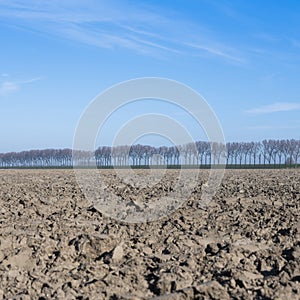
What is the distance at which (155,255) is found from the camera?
6.94 metres

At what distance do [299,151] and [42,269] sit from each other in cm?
11216

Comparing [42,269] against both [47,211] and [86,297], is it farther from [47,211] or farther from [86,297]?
[47,211]

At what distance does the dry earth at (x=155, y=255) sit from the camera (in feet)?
18.8

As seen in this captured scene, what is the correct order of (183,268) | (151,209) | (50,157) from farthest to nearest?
1. (50,157)
2. (151,209)
3. (183,268)

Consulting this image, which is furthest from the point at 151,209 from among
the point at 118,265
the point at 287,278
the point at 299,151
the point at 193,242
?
the point at 299,151

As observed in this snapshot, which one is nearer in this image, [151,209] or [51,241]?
[51,241]

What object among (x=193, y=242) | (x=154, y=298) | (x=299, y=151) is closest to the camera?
(x=154, y=298)

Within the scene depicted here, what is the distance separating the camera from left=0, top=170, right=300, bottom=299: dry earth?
18.8 ft

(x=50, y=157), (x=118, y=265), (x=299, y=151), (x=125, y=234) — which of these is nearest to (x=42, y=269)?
(x=118, y=265)

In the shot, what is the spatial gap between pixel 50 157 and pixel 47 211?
137577mm

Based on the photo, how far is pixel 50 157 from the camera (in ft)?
478

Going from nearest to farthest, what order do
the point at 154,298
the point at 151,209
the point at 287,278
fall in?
the point at 154,298 → the point at 287,278 → the point at 151,209

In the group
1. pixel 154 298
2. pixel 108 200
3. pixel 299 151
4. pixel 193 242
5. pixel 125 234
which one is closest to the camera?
pixel 154 298

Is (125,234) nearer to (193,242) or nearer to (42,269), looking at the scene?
(193,242)
